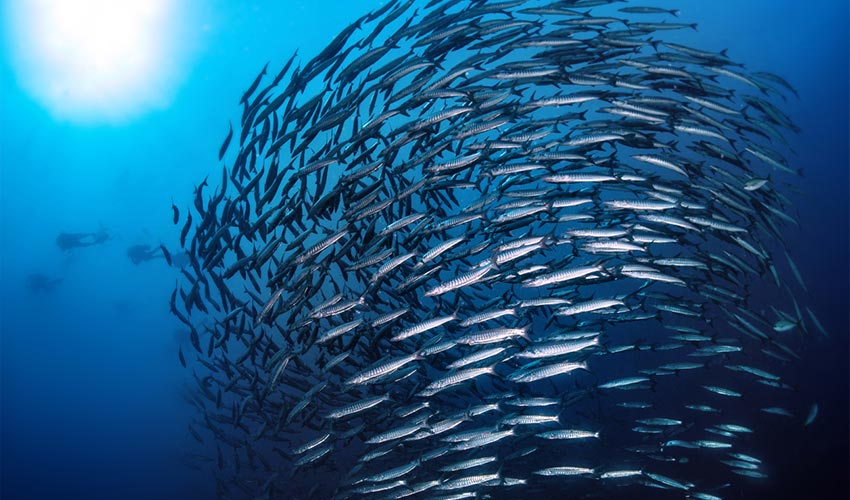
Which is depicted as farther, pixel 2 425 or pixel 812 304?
pixel 2 425

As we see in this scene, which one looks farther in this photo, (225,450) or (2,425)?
(2,425)

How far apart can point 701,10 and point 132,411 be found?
39.1m

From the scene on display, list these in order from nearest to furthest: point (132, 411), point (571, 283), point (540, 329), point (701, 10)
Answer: point (571, 283)
point (701, 10)
point (540, 329)
point (132, 411)

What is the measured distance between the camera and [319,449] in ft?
22.2

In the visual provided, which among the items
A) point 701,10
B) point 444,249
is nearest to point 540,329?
point 701,10

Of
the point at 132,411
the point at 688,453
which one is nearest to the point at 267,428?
the point at 688,453

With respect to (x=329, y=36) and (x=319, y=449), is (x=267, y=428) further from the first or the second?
(x=329, y=36)

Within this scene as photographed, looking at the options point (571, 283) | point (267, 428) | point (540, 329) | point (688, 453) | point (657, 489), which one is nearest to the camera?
point (571, 283)

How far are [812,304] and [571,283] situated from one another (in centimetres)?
1866

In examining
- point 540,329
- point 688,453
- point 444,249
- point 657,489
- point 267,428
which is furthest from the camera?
point 540,329

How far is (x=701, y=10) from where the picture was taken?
17969mm

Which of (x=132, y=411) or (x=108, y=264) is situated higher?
(x=108, y=264)

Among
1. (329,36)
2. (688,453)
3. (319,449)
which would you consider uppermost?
(329,36)

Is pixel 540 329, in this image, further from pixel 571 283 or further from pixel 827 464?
pixel 571 283
